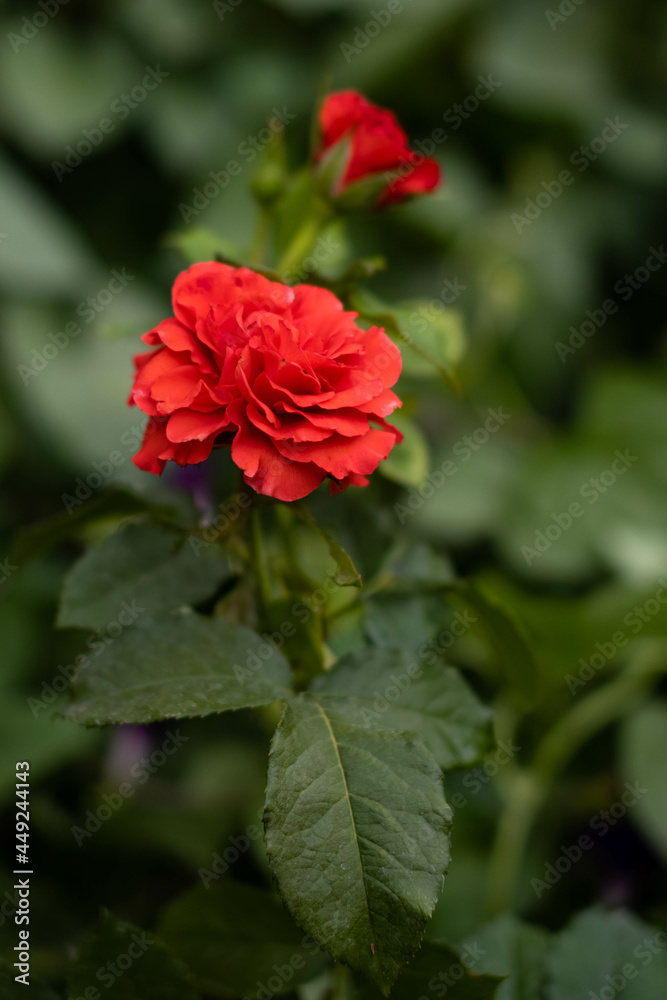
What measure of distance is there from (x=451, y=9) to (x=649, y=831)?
1310 millimetres

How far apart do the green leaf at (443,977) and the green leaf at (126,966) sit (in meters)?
0.12

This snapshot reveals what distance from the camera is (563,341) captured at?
4.44 feet

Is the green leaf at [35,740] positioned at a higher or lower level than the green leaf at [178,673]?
lower

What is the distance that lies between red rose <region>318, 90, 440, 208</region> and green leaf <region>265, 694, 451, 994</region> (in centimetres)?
35

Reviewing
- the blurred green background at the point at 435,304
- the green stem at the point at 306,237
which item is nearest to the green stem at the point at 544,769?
the blurred green background at the point at 435,304

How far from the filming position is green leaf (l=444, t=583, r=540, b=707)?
0.50m

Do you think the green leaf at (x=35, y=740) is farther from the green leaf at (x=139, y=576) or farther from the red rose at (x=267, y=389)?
the red rose at (x=267, y=389)

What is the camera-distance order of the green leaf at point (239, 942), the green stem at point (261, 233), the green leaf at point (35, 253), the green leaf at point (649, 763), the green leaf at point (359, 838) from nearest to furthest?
the green leaf at point (359, 838)
the green leaf at point (239, 942)
the green stem at point (261, 233)
the green leaf at point (649, 763)
the green leaf at point (35, 253)

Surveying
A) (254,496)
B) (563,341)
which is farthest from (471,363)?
(254,496)

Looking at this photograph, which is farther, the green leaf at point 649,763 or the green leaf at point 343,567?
the green leaf at point 649,763

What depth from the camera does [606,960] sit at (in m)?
0.49

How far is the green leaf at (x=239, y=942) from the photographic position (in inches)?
18.5

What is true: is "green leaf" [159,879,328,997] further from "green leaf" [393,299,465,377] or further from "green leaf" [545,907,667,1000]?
"green leaf" [393,299,465,377]

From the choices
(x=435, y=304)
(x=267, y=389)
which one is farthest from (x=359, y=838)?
(x=435, y=304)
